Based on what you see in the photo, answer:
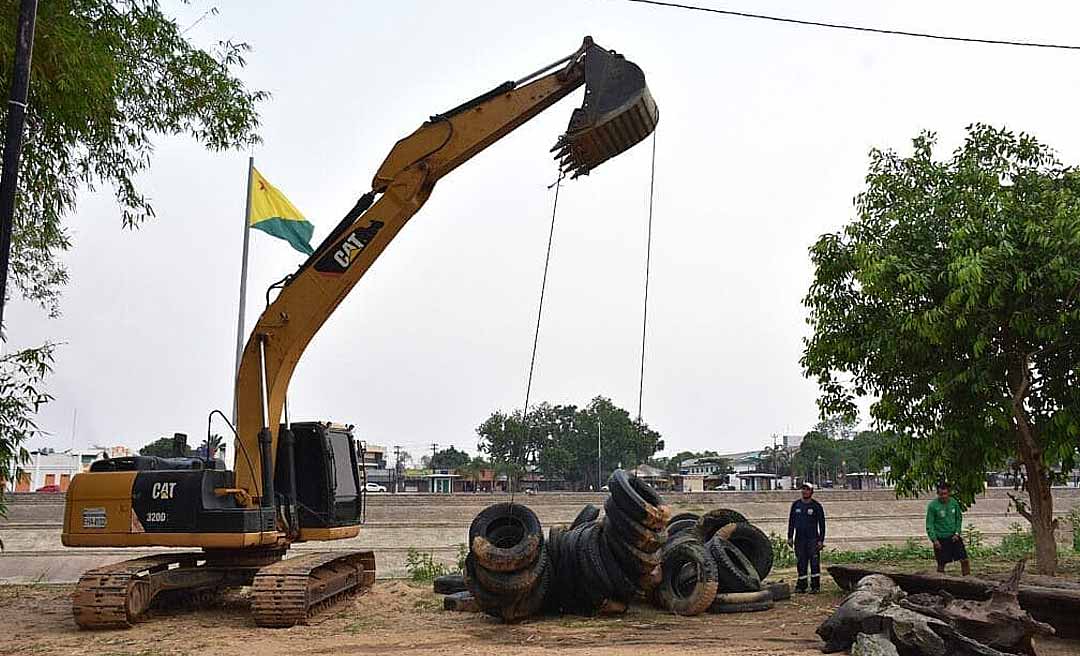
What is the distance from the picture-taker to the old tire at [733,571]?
11859 mm

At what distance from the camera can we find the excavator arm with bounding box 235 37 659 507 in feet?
38.8

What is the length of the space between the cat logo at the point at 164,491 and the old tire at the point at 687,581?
18.3 feet

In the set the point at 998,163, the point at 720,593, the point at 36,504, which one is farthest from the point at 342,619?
the point at 36,504

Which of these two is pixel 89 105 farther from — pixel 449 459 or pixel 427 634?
pixel 449 459

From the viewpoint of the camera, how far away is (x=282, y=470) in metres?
12.4

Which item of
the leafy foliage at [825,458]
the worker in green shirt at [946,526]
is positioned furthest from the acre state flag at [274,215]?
the leafy foliage at [825,458]

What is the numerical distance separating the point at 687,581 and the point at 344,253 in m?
5.42

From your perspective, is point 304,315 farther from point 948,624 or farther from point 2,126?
point 948,624

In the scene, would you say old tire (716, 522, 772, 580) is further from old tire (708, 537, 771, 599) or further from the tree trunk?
the tree trunk

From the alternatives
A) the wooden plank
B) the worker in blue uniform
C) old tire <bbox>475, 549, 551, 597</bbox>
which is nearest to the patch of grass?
old tire <bbox>475, 549, 551, 597</bbox>

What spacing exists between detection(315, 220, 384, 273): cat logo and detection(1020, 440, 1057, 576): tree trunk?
9.22m

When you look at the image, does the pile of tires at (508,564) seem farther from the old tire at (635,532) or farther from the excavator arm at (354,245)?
the excavator arm at (354,245)

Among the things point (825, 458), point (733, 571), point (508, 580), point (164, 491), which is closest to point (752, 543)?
point (733, 571)

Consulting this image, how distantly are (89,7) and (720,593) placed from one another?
9.60 m
